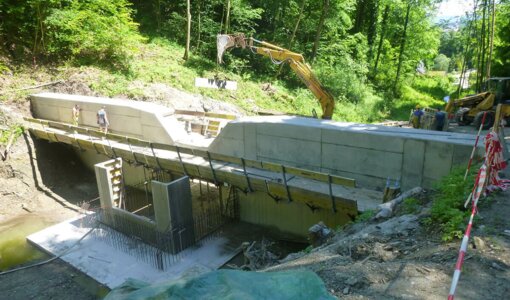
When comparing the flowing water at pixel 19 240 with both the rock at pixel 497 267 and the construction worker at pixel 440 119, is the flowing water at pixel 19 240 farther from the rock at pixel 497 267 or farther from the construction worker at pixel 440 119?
the construction worker at pixel 440 119

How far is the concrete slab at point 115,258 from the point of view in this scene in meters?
9.62

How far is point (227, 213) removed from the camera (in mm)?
12055

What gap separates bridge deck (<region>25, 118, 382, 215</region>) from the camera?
28.3ft

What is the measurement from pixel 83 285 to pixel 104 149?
5.52 m

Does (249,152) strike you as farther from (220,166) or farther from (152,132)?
(152,132)

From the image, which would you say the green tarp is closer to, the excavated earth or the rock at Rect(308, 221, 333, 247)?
the excavated earth

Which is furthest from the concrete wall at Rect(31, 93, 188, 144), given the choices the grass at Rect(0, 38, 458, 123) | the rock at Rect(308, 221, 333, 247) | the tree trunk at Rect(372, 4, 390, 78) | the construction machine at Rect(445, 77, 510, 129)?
the tree trunk at Rect(372, 4, 390, 78)

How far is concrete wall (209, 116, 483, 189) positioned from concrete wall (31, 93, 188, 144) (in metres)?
2.95

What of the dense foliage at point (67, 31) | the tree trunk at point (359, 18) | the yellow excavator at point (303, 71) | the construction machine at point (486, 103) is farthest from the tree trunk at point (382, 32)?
the dense foliage at point (67, 31)

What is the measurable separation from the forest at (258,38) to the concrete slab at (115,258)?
28.8 ft

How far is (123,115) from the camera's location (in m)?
14.6

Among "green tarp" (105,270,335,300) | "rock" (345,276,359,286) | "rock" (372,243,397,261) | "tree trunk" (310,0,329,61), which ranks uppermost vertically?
"tree trunk" (310,0,329,61)

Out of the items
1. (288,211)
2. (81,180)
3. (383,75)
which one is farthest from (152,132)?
(383,75)

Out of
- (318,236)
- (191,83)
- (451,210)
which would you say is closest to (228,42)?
(191,83)
